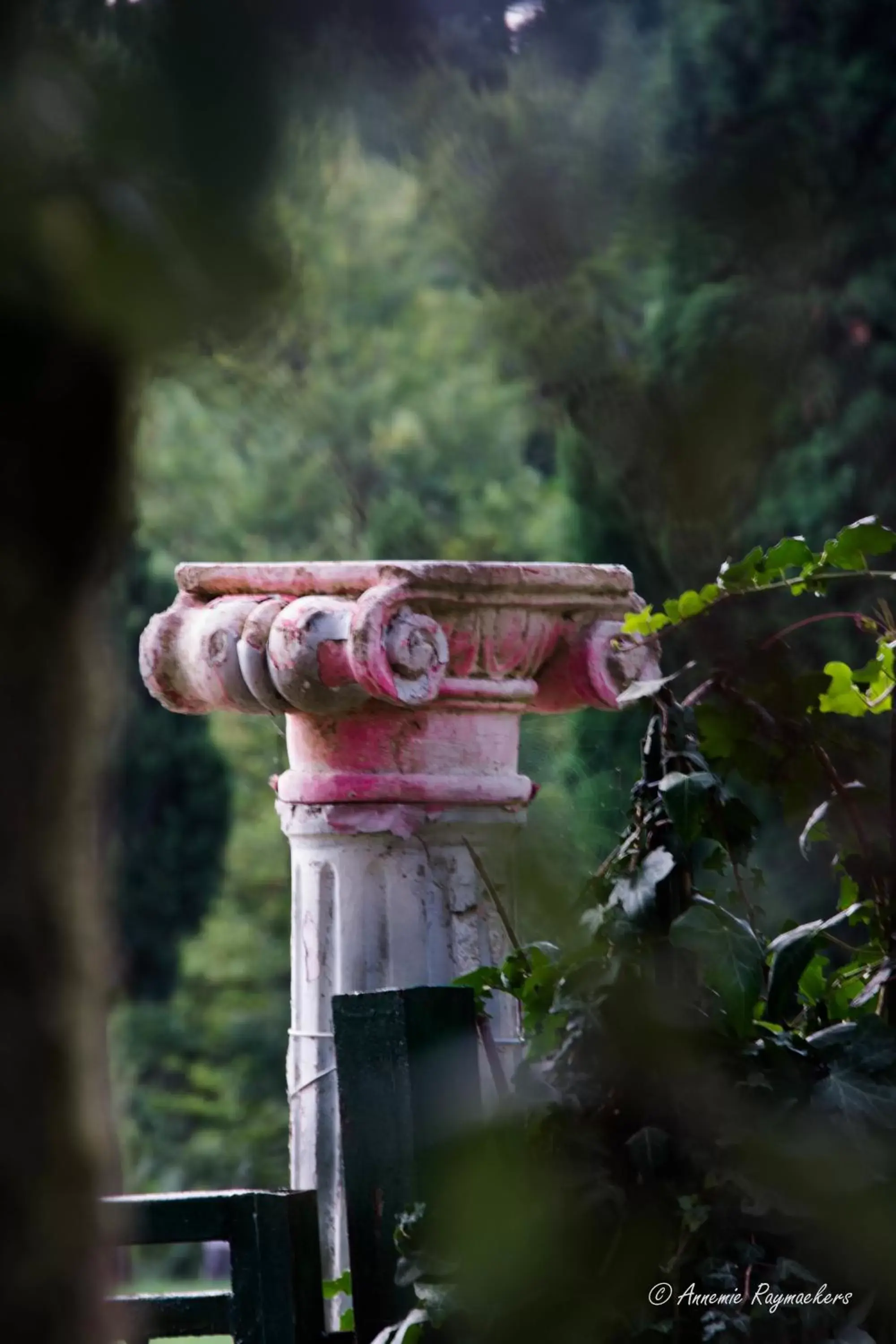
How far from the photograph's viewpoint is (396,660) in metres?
2.64

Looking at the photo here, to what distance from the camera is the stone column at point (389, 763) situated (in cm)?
278

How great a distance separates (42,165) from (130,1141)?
7.71 meters

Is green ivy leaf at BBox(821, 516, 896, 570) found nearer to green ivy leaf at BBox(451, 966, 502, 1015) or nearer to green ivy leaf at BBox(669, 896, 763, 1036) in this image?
green ivy leaf at BBox(669, 896, 763, 1036)

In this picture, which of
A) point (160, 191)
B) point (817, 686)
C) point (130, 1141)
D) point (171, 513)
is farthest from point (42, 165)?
point (130, 1141)

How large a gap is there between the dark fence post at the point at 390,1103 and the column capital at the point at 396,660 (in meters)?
1.23

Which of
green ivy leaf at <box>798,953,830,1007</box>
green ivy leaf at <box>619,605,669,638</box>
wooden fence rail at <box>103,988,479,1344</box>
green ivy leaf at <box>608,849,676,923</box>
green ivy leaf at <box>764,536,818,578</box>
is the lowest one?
wooden fence rail at <box>103,988,479,1344</box>

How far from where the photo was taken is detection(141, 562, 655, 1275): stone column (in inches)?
109

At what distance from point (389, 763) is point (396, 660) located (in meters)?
Result: 0.26

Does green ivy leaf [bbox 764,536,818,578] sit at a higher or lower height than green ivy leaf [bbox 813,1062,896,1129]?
higher

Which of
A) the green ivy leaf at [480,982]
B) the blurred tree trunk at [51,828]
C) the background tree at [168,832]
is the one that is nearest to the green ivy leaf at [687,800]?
the green ivy leaf at [480,982]

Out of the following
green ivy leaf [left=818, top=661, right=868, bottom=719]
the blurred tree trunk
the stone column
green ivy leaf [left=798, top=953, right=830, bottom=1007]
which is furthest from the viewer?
the stone column

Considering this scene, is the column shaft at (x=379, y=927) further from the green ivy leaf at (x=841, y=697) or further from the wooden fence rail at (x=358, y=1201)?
the green ivy leaf at (x=841, y=697)

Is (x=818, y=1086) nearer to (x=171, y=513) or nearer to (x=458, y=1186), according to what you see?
(x=458, y=1186)

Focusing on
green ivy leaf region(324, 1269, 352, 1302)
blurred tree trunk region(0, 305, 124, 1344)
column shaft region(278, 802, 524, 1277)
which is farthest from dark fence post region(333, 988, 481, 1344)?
column shaft region(278, 802, 524, 1277)
